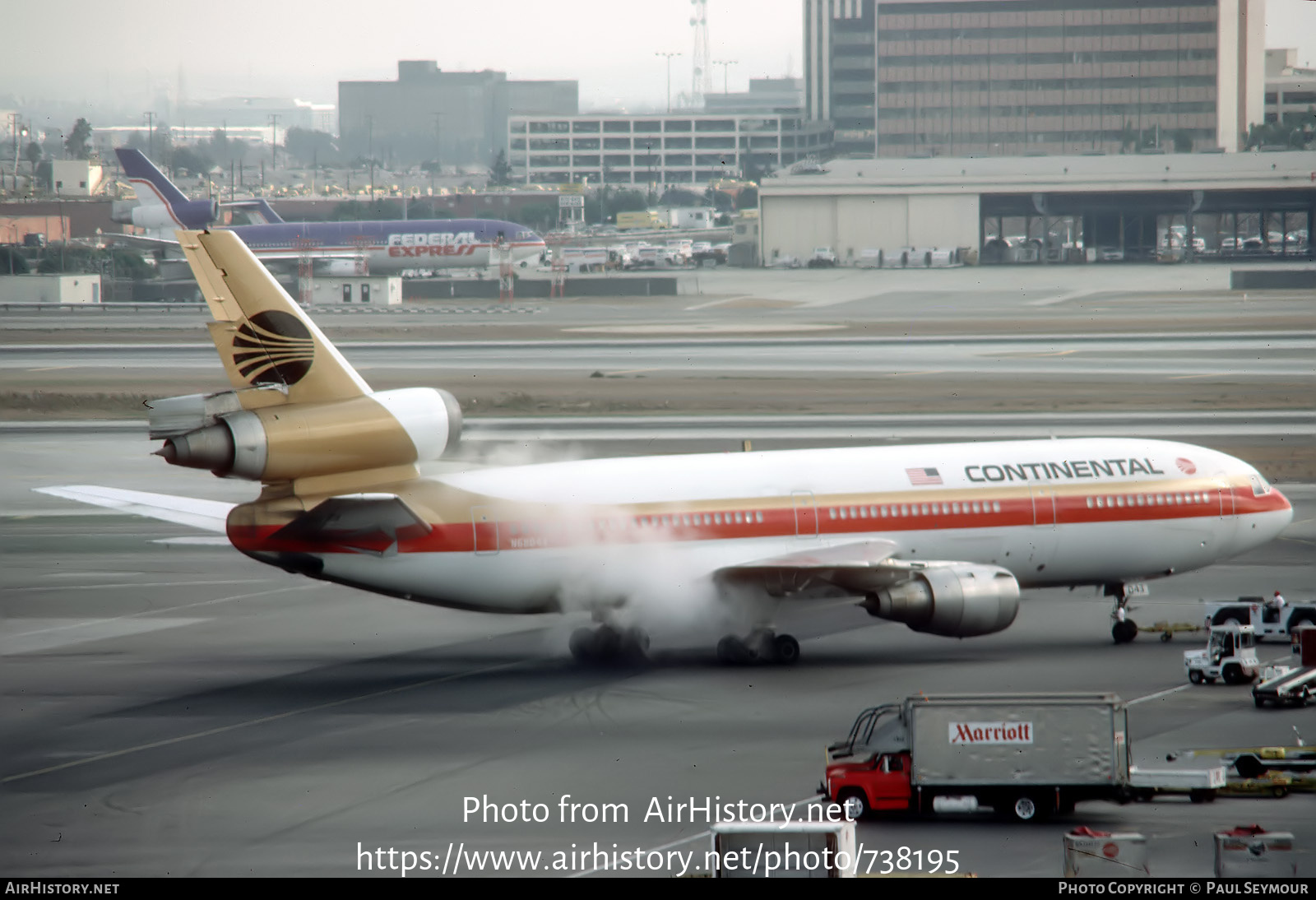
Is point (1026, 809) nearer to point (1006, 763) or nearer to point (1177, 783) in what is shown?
point (1006, 763)

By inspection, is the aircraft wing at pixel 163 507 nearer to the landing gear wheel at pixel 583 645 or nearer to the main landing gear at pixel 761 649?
the landing gear wheel at pixel 583 645

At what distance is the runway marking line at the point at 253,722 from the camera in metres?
27.0

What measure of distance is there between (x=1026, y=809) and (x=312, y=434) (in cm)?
1664

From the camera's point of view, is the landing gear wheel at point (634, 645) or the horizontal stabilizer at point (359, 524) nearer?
the horizontal stabilizer at point (359, 524)

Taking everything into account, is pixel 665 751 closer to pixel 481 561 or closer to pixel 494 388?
pixel 481 561

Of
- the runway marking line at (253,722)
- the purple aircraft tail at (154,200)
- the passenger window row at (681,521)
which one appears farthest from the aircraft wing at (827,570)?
the purple aircraft tail at (154,200)

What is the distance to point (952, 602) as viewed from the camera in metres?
32.6

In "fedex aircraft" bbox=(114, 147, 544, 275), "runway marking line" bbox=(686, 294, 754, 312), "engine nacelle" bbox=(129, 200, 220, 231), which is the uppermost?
"engine nacelle" bbox=(129, 200, 220, 231)

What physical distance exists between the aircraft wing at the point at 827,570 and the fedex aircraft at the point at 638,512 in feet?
0.22

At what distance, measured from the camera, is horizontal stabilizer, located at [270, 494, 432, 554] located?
31.8m

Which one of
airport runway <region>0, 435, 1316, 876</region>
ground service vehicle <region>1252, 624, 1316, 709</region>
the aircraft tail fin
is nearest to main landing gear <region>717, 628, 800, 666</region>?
airport runway <region>0, 435, 1316, 876</region>

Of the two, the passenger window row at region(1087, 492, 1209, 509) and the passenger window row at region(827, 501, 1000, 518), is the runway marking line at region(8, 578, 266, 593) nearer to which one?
the passenger window row at region(827, 501, 1000, 518)

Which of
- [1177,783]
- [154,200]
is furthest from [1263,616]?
[154,200]

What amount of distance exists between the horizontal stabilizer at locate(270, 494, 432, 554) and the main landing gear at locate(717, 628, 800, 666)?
25.5ft
